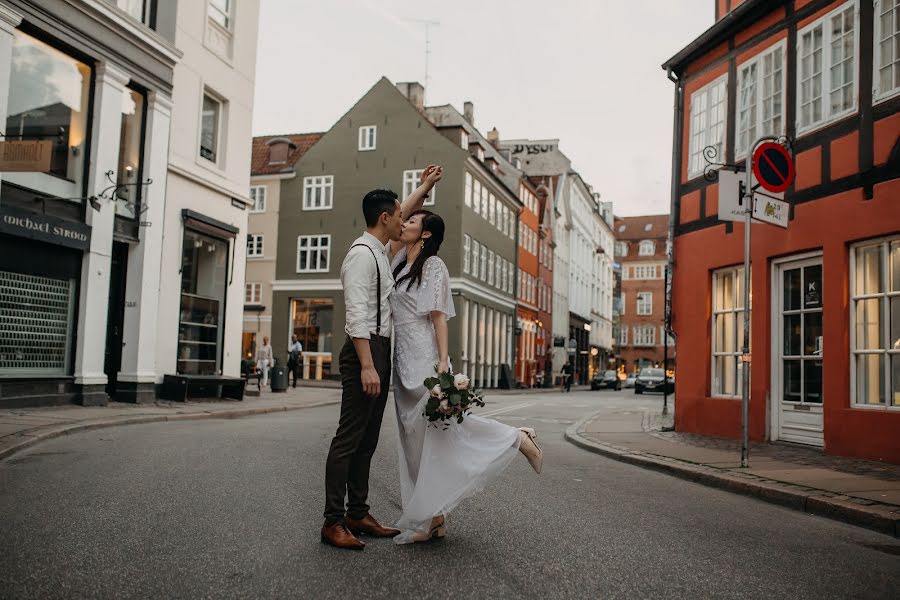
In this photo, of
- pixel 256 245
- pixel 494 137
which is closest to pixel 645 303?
pixel 494 137

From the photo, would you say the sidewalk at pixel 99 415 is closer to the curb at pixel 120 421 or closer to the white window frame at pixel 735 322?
the curb at pixel 120 421

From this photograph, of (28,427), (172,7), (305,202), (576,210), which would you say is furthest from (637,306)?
(28,427)

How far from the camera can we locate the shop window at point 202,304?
61.9ft

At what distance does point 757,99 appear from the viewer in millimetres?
13227

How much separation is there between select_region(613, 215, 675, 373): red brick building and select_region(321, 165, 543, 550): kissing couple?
95.5m

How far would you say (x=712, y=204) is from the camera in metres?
14.2

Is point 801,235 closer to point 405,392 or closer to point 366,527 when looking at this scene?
point 405,392

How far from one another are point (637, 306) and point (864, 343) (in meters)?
95.0

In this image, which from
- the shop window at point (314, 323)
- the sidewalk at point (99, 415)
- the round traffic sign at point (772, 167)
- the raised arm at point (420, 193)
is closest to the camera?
the raised arm at point (420, 193)

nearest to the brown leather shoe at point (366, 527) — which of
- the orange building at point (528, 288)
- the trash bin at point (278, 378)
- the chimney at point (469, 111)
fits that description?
the trash bin at point (278, 378)

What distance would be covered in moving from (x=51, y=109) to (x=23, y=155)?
6619 mm

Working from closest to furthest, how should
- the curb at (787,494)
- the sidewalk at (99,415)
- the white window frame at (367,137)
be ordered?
the curb at (787,494), the sidewalk at (99,415), the white window frame at (367,137)

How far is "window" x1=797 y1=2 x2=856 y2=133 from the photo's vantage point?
11.1 meters

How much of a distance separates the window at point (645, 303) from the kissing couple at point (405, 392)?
100 meters
